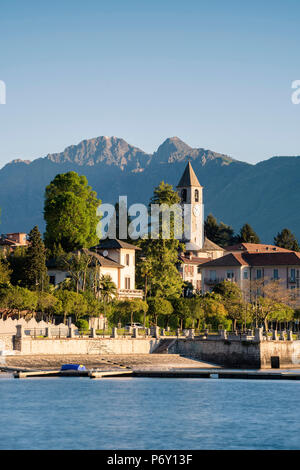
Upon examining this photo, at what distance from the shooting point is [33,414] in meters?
43.3

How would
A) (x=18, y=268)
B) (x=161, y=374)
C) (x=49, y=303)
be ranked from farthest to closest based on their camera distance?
(x=18, y=268) → (x=49, y=303) → (x=161, y=374)

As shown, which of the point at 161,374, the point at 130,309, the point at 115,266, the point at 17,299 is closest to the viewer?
the point at 161,374

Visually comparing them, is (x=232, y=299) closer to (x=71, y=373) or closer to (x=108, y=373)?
(x=108, y=373)

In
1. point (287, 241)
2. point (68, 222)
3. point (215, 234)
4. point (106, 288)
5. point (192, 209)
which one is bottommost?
point (106, 288)

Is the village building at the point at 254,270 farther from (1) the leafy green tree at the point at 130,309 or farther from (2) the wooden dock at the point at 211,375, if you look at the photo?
(2) the wooden dock at the point at 211,375

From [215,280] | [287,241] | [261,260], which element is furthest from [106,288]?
[287,241]

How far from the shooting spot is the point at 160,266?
96875 millimetres

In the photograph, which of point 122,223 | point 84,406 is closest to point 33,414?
point 84,406

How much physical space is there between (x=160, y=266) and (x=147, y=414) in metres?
52.5

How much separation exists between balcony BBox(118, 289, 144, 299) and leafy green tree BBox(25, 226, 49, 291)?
9.11 m

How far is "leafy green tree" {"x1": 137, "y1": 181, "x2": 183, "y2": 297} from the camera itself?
312 ft

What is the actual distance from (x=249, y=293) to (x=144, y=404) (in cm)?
5615

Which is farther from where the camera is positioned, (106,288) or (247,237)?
(247,237)

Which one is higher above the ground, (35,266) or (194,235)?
(194,235)
